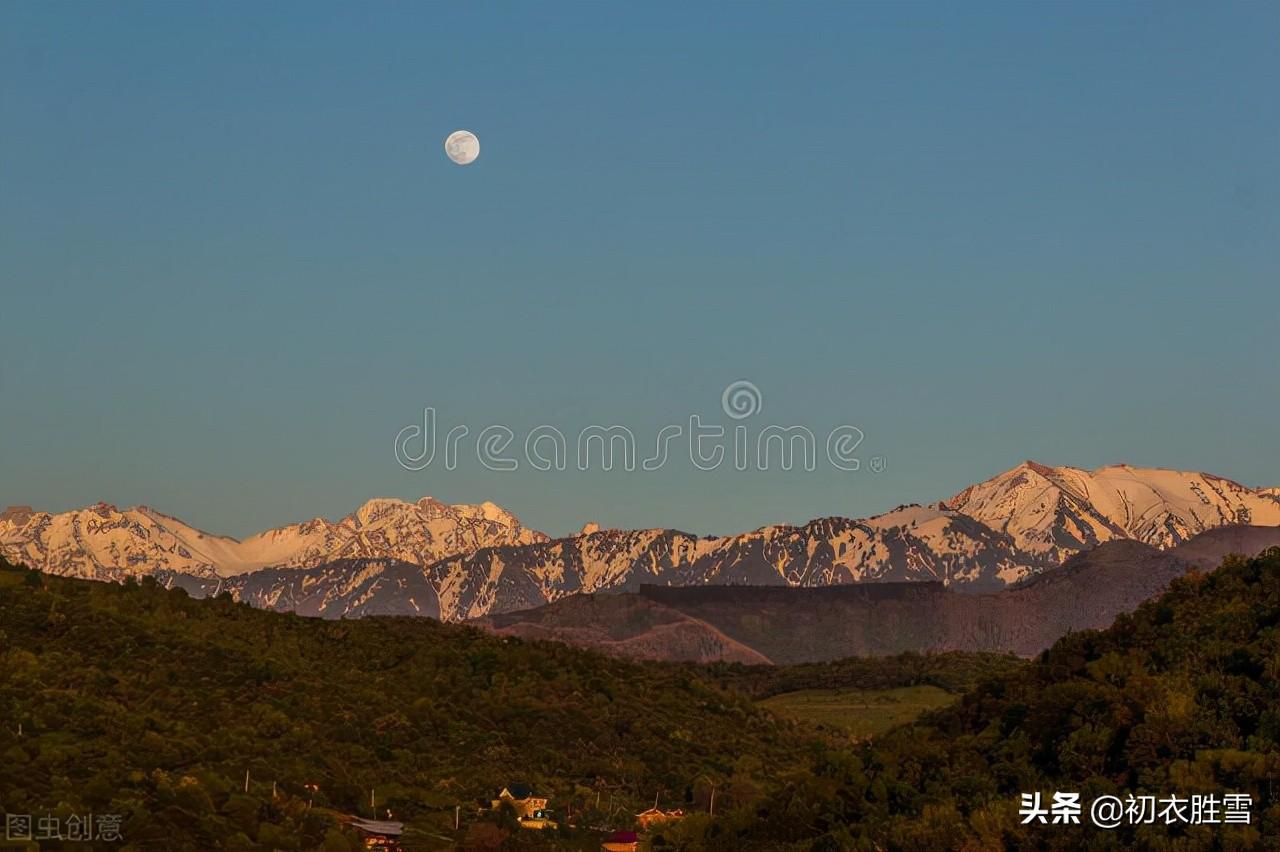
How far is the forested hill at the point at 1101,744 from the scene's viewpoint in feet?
327

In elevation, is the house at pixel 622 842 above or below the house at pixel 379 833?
below

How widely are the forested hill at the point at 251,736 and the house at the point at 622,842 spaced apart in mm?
7111

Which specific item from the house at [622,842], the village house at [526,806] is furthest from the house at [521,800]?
the house at [622,842]

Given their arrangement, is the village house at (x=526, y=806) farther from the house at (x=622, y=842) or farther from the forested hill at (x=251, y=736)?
the house at (x=622, y=842)

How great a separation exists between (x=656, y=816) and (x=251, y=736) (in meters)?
34.8

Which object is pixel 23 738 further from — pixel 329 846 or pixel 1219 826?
pixel 1219 826

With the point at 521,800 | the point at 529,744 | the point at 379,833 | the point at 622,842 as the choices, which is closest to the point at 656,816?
the point at 521,800

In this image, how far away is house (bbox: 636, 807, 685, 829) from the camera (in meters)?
158

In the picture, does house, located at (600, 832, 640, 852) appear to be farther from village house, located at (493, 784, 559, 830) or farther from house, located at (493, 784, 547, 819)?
house, located at (493, 784, 547, 819)

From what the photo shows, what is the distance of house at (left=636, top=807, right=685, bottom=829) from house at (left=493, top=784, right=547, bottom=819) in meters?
8.22

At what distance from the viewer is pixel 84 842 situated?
377 ft

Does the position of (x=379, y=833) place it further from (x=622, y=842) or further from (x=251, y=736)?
(x=622, y=842)

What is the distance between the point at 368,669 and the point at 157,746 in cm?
5821

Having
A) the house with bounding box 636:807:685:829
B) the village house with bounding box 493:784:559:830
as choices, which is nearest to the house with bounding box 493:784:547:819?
the village house with bounding box 493:784:559:830
